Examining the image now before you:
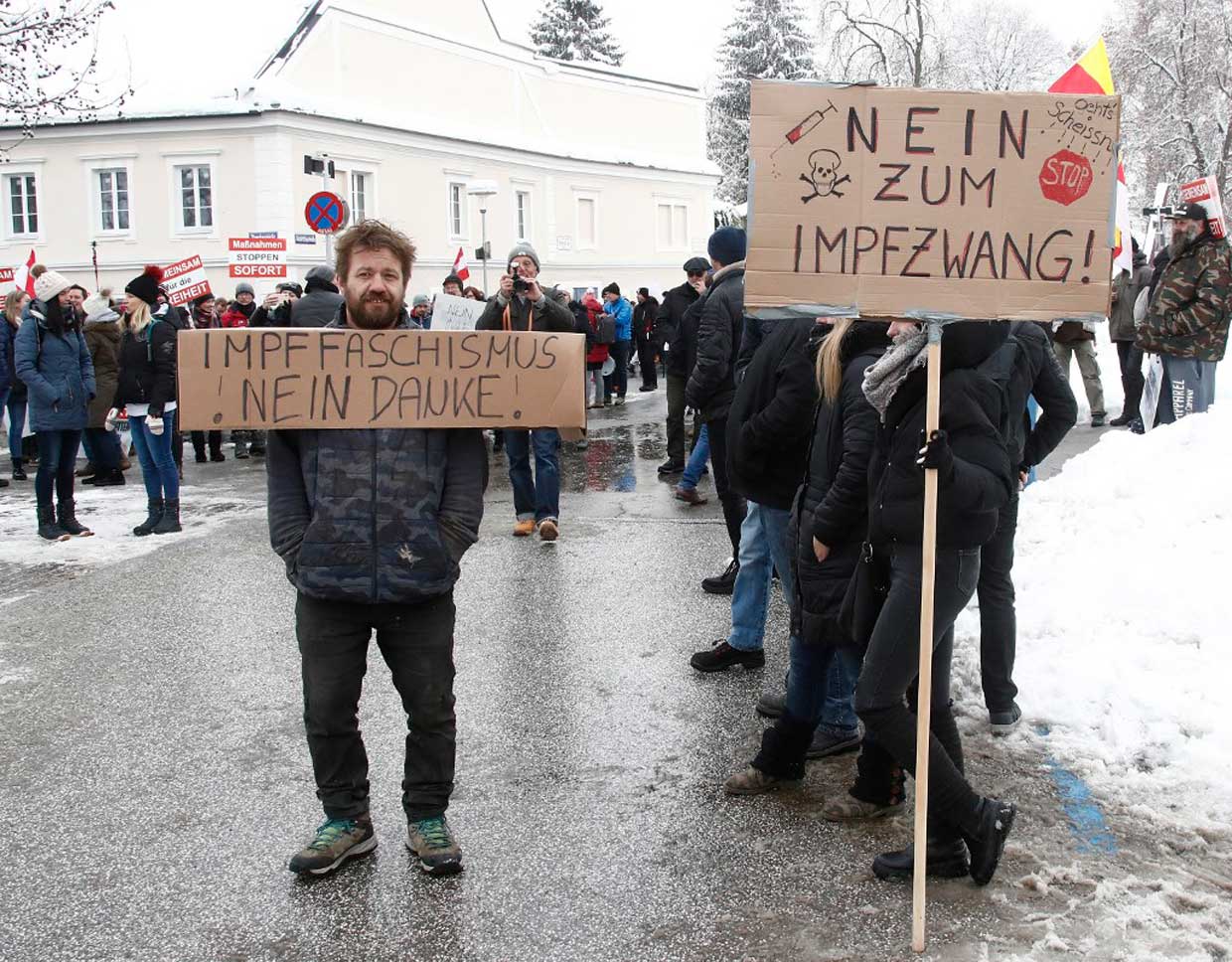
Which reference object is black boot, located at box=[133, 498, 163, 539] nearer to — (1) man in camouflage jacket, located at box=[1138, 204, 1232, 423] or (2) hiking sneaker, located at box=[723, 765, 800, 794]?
(2) hiking sneaker, located at box=[723, 765, 800, 794]

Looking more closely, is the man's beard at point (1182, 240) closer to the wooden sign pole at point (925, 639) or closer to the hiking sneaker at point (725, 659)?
the hiking sneaker at point (725, 659)

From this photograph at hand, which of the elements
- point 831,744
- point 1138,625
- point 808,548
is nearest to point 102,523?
point 831,744

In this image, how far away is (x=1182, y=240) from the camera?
32.4 feet

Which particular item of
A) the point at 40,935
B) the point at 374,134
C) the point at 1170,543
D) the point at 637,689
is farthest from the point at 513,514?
the point at 374,134

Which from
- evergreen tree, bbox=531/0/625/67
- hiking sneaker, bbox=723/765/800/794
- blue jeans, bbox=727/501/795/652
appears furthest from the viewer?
evergreen tree, bbox=531/0/625/67

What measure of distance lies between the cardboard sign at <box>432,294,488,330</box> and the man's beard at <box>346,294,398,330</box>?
5.95 m

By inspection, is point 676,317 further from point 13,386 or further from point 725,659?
point 725,659

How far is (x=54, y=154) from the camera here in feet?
107

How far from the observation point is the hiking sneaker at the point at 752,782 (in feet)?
15.4

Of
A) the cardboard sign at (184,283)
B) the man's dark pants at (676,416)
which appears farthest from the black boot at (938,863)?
the cardboard sign at (184,283)

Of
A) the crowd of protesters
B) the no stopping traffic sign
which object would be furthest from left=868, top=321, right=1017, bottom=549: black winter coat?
the no stopping traffic sign

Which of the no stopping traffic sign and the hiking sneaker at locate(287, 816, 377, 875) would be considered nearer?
the hiking sneaker at locate(287, 816, 377, 875)

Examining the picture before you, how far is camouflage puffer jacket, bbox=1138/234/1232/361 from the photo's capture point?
9852mm

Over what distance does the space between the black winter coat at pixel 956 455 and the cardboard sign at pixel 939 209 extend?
195 mm
